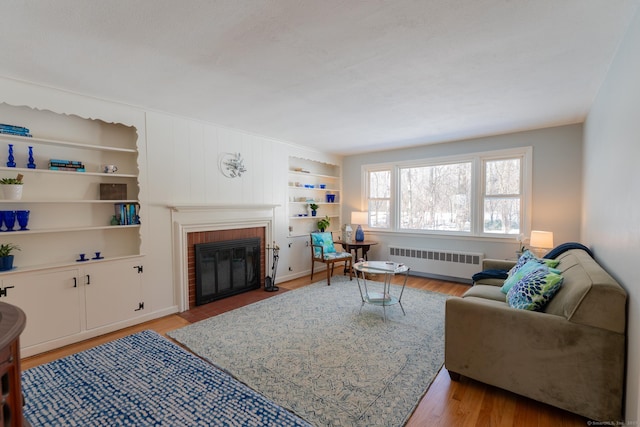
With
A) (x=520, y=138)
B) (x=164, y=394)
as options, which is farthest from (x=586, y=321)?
(x=520, y=138)

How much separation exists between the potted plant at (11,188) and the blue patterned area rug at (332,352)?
1872 millimetres

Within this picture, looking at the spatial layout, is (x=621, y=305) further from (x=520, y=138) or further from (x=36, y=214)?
(x=36, y=214)

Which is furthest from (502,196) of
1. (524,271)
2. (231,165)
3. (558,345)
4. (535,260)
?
(231,165)

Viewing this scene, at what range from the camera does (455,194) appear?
507cm

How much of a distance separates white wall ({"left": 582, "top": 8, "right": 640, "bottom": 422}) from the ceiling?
23 cm

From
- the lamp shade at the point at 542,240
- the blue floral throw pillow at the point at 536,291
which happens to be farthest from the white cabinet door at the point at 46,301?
the lamp shade at the point at 542,240

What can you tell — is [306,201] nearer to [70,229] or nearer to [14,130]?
[70,229]

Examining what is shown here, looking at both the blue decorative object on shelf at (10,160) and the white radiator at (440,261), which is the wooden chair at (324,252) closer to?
the white radiator at (440,261)

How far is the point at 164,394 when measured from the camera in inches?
81.9

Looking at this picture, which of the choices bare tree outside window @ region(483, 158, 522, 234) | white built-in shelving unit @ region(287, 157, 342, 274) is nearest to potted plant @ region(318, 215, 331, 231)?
white built-in shelving unit @ region(287, 157, 342, 274)

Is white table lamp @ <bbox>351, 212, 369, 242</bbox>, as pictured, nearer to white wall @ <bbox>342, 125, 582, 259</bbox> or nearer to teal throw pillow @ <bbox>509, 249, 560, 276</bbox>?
white wall @ <bbox>342, 125, 582, 259</bbox>

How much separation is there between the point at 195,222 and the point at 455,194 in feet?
13.8

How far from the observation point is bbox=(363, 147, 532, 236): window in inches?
177

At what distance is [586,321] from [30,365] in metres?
4.20
